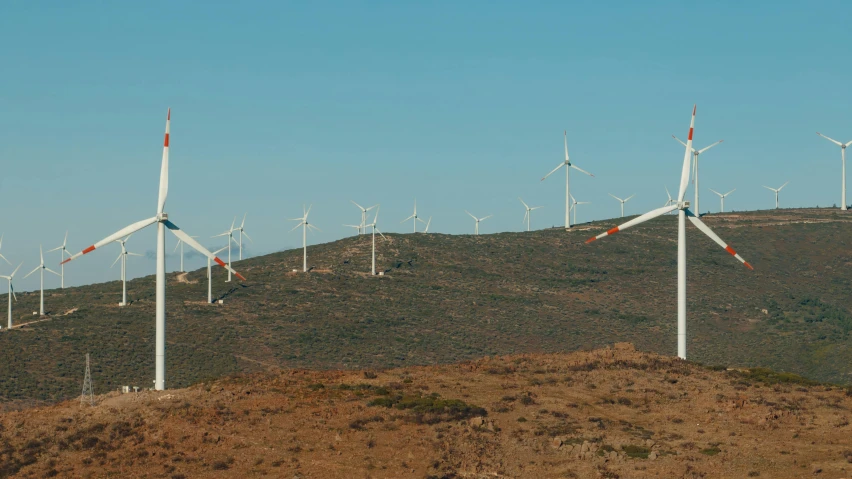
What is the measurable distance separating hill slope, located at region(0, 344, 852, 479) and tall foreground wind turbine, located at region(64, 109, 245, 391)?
260 cm

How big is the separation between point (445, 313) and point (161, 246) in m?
91.3

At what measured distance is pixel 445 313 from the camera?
511 feet

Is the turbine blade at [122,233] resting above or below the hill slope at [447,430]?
above

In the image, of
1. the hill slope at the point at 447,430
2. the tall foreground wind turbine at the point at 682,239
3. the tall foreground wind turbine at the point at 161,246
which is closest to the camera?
the hill slope at the point at 447,430

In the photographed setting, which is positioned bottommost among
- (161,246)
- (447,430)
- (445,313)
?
(447,430)

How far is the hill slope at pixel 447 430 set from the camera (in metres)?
53.6

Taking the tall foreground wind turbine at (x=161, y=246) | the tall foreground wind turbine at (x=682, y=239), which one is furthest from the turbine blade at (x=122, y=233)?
the tall foreground wind turbine at (x=682, y=239)

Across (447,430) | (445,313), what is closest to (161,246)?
(447,430)

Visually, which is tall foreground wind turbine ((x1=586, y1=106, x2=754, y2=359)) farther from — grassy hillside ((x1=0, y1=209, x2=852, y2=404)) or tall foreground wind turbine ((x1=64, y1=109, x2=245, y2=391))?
grassy hillside ((x1=0, y1=209, x2=852, y2=404))

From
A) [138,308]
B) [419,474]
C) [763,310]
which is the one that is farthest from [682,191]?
[138,308]

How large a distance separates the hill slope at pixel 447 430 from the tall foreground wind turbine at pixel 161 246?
260 centimetres

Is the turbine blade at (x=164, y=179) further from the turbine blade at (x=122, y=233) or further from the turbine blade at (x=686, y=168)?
the turbine blade at (x=686, y=168)

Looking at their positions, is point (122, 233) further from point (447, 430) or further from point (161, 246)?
point (447, 430)

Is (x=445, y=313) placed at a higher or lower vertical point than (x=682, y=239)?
lower
